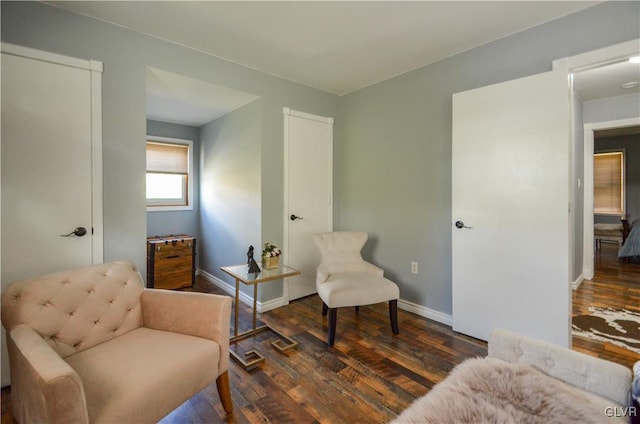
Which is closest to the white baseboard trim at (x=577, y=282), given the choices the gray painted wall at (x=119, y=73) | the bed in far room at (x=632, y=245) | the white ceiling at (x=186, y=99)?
the bed in far room at (x=632, y=245)

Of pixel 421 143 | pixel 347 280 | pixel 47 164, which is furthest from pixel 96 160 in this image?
pixel 421 143

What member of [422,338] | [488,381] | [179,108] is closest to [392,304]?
[422,338]

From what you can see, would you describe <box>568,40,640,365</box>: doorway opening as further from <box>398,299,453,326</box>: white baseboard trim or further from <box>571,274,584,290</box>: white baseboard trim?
<box>398,299,453,326</box>: white baseboard trim

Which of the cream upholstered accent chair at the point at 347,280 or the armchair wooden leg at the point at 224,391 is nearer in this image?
the armchair wooden leg at the point at 224,391

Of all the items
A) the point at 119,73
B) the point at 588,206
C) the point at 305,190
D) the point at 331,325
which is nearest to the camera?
the point at 119,73

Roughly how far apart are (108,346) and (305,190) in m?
2.37

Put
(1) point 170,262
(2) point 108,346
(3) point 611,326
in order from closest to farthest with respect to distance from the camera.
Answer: (2) point 108,346
(3) point 611,326
(1) point 170,262

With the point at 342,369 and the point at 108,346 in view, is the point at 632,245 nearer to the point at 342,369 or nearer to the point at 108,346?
the point at 342,369

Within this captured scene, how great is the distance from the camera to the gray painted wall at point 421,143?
212cm

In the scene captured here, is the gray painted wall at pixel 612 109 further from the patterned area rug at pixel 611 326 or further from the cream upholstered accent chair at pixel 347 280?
the cream upholstered accent chair at pixel 347 280

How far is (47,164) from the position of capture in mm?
1963

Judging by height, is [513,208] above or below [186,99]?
below

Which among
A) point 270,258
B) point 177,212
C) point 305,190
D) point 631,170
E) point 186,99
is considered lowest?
point 270,258

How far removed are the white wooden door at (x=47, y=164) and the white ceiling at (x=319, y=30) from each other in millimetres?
491
